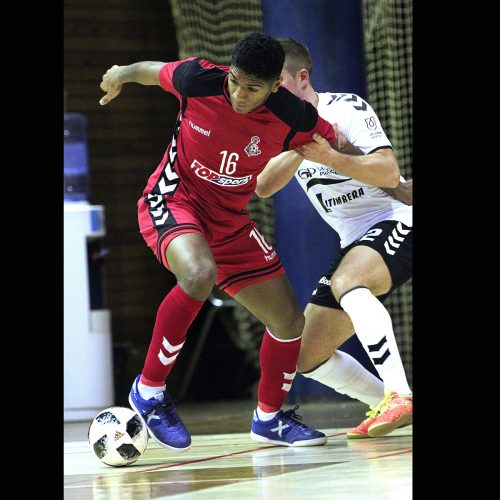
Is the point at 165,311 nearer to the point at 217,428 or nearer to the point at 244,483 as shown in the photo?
the point at 244,483

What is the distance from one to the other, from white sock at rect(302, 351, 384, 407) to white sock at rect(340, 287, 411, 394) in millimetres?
522

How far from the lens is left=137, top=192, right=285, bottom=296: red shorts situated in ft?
13.1

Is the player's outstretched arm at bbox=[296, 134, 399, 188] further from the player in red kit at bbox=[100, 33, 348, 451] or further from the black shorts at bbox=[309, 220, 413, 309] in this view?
the black shorts at bbox=[309, 220, 413, 309]

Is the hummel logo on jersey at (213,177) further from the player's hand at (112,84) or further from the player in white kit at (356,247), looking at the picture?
the player's hand at (112,84)

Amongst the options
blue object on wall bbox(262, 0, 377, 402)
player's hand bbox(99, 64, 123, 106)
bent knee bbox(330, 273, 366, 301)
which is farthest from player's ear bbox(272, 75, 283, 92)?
blue object on wall bbox(262, 0, 377, 402)

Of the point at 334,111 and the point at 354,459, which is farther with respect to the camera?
the point at 334,111

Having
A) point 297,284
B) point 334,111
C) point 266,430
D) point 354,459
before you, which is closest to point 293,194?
point 297,284

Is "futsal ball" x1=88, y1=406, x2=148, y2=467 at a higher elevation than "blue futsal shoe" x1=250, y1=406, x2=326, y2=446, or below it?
higher

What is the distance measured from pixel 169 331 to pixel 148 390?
242mm

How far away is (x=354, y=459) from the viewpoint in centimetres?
358

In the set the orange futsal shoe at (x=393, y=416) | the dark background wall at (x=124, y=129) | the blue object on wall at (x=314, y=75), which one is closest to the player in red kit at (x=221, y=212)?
the orange futsal shoe at (x=393, y=416)

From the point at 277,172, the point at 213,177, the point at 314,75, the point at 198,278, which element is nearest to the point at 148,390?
the point at 198,278

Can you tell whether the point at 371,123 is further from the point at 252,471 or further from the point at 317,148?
the point at 252,471
